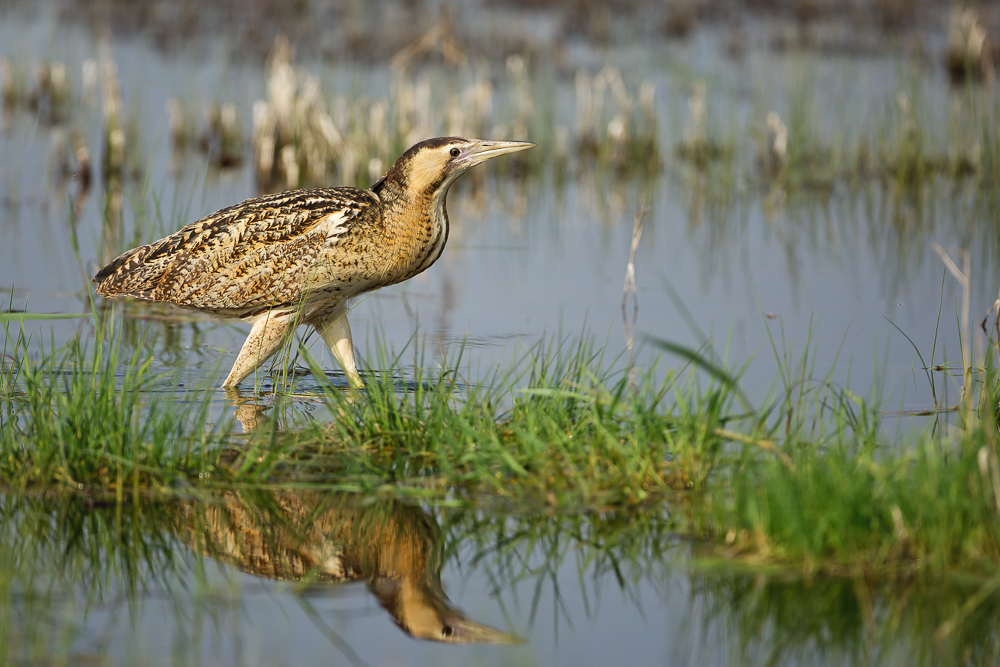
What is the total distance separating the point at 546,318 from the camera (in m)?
7.92

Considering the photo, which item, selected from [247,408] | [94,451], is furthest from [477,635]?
[247,408]

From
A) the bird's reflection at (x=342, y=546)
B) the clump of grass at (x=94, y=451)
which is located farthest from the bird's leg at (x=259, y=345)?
the bird's reflection at (x=342, y=546)

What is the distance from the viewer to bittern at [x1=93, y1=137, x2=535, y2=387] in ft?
19.6

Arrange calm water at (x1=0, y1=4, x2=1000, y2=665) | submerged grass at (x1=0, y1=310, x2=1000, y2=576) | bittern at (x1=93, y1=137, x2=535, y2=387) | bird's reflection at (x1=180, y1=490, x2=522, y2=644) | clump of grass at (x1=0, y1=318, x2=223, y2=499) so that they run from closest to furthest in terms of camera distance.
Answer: calm water at (x1=0, y1=4, x2=1000, y2=665), bird's reflection at (x1=180, y1=490, x2=522, y2=644), submerged grass at (x1=0, y1=310, x2=1000, y2=576), clump of grass at (x1=0, y1=318, x2=223, y2=499), bittern at (x1=93, y1=137, x2=535, y2=387)

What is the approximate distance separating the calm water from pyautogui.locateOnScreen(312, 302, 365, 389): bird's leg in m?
0.38

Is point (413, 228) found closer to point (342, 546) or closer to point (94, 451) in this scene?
point (94, 451)

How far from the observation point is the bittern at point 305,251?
597 centimetres

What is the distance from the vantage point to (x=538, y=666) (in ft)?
10.9

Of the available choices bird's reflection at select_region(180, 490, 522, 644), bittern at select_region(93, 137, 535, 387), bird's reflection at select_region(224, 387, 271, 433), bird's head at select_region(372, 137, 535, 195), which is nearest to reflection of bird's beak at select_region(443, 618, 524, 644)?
bird's reflection at select_region(180, 490, 522, 644)

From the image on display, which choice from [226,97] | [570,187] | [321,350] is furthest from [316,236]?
[226,97]

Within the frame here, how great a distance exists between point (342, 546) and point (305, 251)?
2.17 metres

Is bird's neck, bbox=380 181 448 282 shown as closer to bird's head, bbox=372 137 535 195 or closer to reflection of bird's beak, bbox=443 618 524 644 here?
bird's head, bbox=372 137 535 195

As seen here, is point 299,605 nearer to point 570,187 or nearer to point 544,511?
point 544,511

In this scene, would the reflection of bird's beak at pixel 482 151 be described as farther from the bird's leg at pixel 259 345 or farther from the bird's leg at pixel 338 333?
→ the bird's leg at pixel 259 345
